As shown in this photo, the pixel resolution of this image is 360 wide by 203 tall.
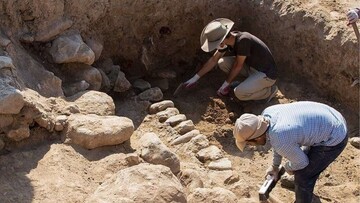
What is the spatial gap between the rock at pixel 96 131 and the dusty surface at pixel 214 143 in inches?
3.4

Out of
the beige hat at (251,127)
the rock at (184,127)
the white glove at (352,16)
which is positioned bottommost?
the rock at (184,127)

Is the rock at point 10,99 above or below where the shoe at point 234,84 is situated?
above

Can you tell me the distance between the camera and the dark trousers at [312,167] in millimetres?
4918

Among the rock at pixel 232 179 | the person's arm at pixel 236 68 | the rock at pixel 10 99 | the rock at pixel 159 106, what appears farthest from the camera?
the person's arm at pixel 236 68

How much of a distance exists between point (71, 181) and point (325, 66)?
12.7 feet

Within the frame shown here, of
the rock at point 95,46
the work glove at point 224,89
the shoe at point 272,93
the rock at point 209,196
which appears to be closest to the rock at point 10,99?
the rock at point 209,196

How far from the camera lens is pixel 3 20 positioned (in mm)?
5949

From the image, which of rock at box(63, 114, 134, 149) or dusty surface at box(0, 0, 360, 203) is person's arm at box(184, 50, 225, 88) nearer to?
dusty surface at box(0, 0, 360, 203)

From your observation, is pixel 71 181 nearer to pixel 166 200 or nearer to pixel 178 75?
pixel 166 200

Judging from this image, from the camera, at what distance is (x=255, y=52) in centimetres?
695

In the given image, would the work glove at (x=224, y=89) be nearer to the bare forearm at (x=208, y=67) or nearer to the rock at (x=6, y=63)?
the bare forearm at (x=208, y=67)

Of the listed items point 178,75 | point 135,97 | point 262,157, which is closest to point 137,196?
point 262,157

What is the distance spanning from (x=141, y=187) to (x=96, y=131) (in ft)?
3.76

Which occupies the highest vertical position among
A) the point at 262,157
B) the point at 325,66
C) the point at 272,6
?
the point at 272,6
